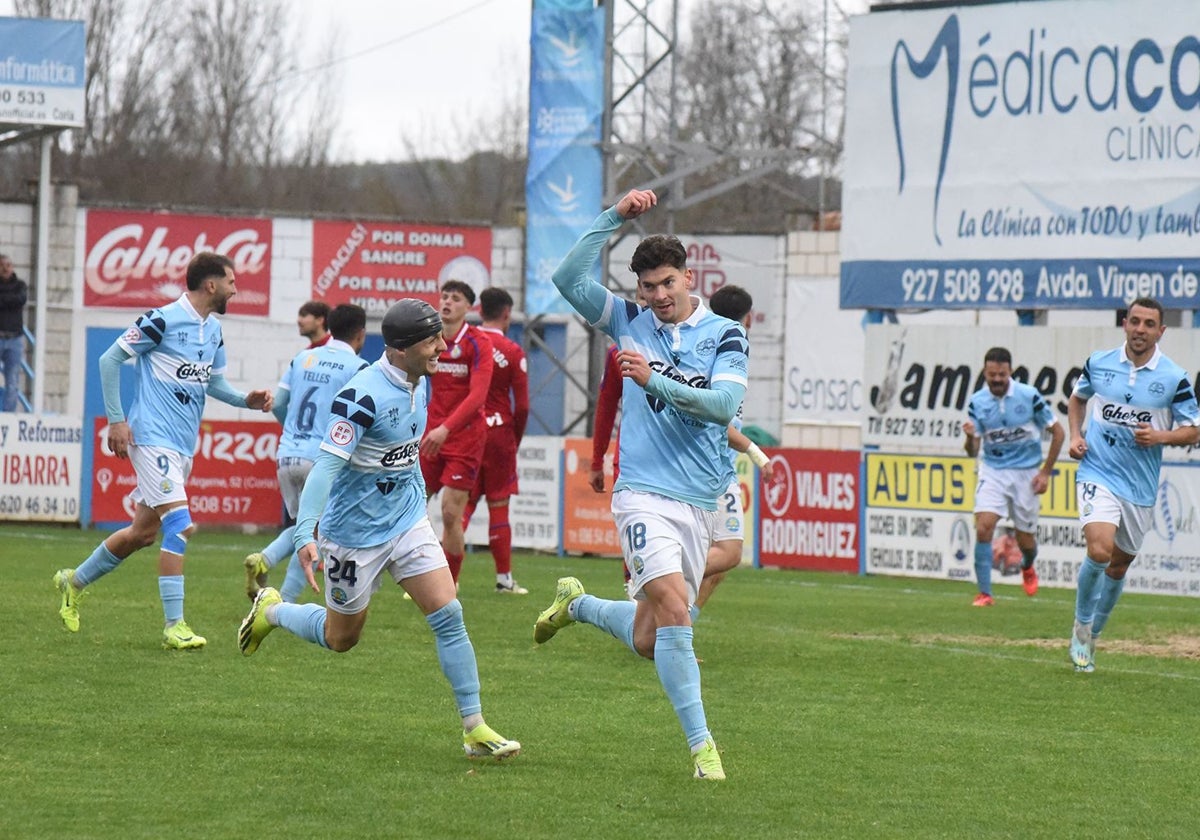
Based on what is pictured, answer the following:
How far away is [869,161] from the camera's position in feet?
76.4

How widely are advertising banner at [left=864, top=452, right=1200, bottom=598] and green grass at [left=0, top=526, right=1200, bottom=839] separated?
15.7ft

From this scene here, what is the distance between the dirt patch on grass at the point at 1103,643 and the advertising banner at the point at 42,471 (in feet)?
41.0

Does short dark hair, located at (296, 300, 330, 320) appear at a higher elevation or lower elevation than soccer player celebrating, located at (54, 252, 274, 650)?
higher

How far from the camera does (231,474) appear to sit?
933 inches

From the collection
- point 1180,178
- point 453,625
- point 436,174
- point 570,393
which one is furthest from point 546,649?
point 436,174

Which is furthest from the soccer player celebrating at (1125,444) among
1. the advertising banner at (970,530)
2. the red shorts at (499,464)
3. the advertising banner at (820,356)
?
the advertising banner at (820,356)

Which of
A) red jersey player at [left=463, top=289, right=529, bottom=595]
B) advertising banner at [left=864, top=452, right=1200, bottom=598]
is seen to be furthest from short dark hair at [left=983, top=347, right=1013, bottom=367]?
red jersey player at [left=463, top=289, right=529, bottom=595]

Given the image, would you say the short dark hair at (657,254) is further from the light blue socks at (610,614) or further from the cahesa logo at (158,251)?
the cahesa logo at (158,251)

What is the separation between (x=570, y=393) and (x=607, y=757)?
28.0 metres

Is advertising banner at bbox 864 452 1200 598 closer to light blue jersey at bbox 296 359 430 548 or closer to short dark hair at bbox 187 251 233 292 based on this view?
short dark hair at bbox 187 251 233 292

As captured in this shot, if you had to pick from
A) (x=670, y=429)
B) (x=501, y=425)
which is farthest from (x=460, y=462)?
(x=670, y=429)

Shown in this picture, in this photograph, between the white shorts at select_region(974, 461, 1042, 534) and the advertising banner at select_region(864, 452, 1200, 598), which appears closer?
the white shorts at select_region(974, 461, 1042, 534)

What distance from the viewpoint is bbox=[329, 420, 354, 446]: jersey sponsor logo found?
25.4 feet

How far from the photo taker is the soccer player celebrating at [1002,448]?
55.8 ft
